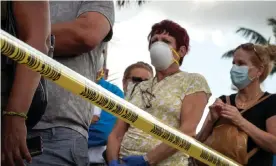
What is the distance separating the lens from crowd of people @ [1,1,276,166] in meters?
1.57

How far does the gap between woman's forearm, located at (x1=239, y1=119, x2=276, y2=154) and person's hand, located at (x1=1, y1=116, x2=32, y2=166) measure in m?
1.66

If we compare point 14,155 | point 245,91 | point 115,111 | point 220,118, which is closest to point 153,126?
point 115,111

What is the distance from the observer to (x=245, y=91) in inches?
130

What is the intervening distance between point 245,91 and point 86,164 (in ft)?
5.12

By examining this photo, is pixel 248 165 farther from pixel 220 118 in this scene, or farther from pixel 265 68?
pixel 265 68

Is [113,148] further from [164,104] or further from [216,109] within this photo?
[216,109]

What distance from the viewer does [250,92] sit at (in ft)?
10.8

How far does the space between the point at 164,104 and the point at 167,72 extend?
30 centimetres

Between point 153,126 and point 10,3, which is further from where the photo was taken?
point 153,126

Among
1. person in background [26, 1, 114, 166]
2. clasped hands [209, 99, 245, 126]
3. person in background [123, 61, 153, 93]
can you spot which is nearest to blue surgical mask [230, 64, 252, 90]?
clasped hands [209, 99, 245, 126]

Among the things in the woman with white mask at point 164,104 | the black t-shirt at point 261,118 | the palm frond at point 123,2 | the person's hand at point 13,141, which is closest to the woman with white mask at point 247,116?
the black t-shirt at point 261,118

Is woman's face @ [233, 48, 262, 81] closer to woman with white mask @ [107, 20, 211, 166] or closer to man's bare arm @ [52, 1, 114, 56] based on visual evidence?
woman with white mask @ [107, 20, 211, 166]

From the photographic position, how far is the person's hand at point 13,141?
60.6 inches

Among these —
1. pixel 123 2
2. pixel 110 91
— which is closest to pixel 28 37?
pixel 110 91
